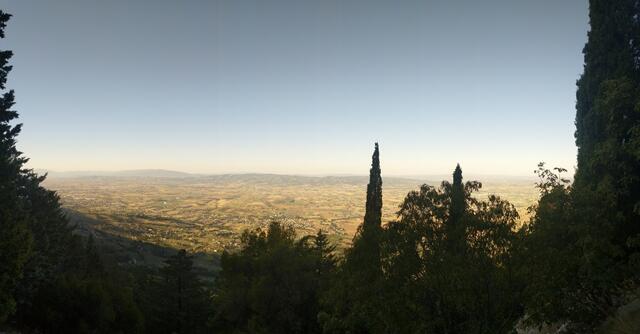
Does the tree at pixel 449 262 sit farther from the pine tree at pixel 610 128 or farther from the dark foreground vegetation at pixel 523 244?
the pine tree at pixel 610 128

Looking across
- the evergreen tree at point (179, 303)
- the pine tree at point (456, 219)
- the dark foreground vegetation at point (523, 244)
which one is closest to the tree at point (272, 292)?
the evergreen tree at point (179, 303)

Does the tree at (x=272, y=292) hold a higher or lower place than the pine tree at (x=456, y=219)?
lower

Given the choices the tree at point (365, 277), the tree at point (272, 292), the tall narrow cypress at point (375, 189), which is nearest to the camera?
the tree at point (365, 277)

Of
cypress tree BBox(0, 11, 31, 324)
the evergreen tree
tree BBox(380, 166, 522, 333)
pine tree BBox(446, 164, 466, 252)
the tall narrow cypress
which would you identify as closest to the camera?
tree BBox(380, 166, 522, 333)

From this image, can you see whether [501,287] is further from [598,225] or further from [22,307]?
[22,307]

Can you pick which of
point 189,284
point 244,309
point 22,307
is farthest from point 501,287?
point 189,284

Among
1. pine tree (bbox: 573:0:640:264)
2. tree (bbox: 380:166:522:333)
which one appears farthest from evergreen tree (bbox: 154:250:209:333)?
pine tree (bbox: 573:0:640:264)

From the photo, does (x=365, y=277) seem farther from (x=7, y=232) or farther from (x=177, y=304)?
(x=177, y=304)

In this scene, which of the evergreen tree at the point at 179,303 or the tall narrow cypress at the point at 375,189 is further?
the evergreen tree at the point at 179,303

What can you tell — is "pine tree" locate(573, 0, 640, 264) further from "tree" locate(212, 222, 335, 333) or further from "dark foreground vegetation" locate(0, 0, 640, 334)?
"tree" locate(212, 222, 335, 333)

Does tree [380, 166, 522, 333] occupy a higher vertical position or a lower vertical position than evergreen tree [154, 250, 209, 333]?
higher

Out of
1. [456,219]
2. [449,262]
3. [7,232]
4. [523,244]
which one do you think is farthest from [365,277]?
[7,232]
